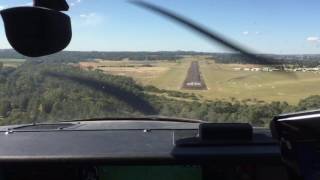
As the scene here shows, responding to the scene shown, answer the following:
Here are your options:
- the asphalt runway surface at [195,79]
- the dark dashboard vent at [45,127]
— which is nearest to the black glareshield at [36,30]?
the asphalt runway surface at [195,79]

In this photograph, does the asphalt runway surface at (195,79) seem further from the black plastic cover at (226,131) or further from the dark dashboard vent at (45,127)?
the dark dashboard vent at (45,127)

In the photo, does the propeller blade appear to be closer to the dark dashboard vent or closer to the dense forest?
the dense forest

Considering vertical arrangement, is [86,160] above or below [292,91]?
below

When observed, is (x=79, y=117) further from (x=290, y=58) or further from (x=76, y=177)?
(x=290, y=58)

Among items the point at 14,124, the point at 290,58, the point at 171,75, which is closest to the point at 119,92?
the point at 171,75

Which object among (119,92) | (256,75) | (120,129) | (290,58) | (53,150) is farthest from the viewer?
(120,129)

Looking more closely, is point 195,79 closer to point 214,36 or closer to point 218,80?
point 218,80
